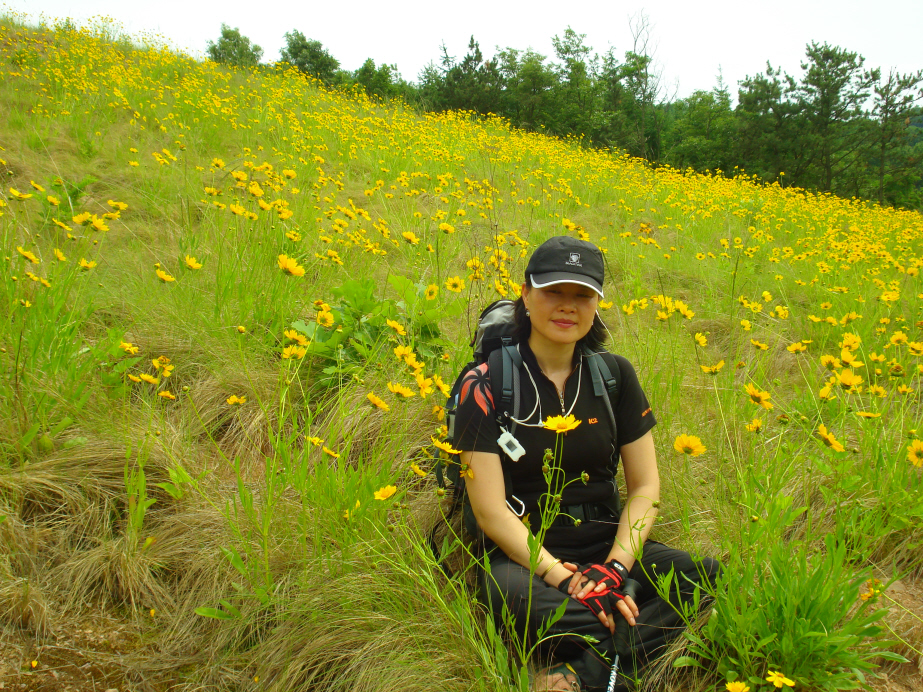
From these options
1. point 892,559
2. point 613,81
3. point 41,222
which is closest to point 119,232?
point 41,222

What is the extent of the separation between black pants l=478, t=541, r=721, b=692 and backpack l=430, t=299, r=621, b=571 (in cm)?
18

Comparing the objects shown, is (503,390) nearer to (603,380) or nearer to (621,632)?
(603,380)

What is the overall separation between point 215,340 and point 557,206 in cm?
416

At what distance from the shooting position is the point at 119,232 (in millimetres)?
3756

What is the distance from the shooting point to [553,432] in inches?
63.9

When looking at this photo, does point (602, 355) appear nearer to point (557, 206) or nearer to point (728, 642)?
point (728, 642)

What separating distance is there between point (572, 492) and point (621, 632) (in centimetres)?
39

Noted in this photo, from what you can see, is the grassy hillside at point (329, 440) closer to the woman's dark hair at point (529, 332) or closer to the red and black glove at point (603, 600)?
the red and black glove at point (603, 600)

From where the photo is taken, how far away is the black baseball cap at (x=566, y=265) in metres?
1.62

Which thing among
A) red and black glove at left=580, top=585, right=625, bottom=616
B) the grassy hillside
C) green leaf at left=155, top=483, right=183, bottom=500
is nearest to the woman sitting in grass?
red and black glove at left=580, top=585, right=625, bottom=616

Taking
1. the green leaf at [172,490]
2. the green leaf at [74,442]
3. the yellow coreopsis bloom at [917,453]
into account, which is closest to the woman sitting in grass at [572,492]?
the yellow coreopsis bloom at [917,453]

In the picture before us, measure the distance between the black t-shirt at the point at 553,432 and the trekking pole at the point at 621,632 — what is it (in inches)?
9.8

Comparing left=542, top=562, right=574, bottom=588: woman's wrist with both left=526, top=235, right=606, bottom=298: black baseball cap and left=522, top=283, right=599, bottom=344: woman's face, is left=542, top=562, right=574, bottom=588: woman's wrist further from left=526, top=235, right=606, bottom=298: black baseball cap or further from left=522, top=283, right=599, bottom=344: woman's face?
left=526, top=235, right=606, bottom=298: black baseball cap

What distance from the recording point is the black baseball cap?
1.62m
